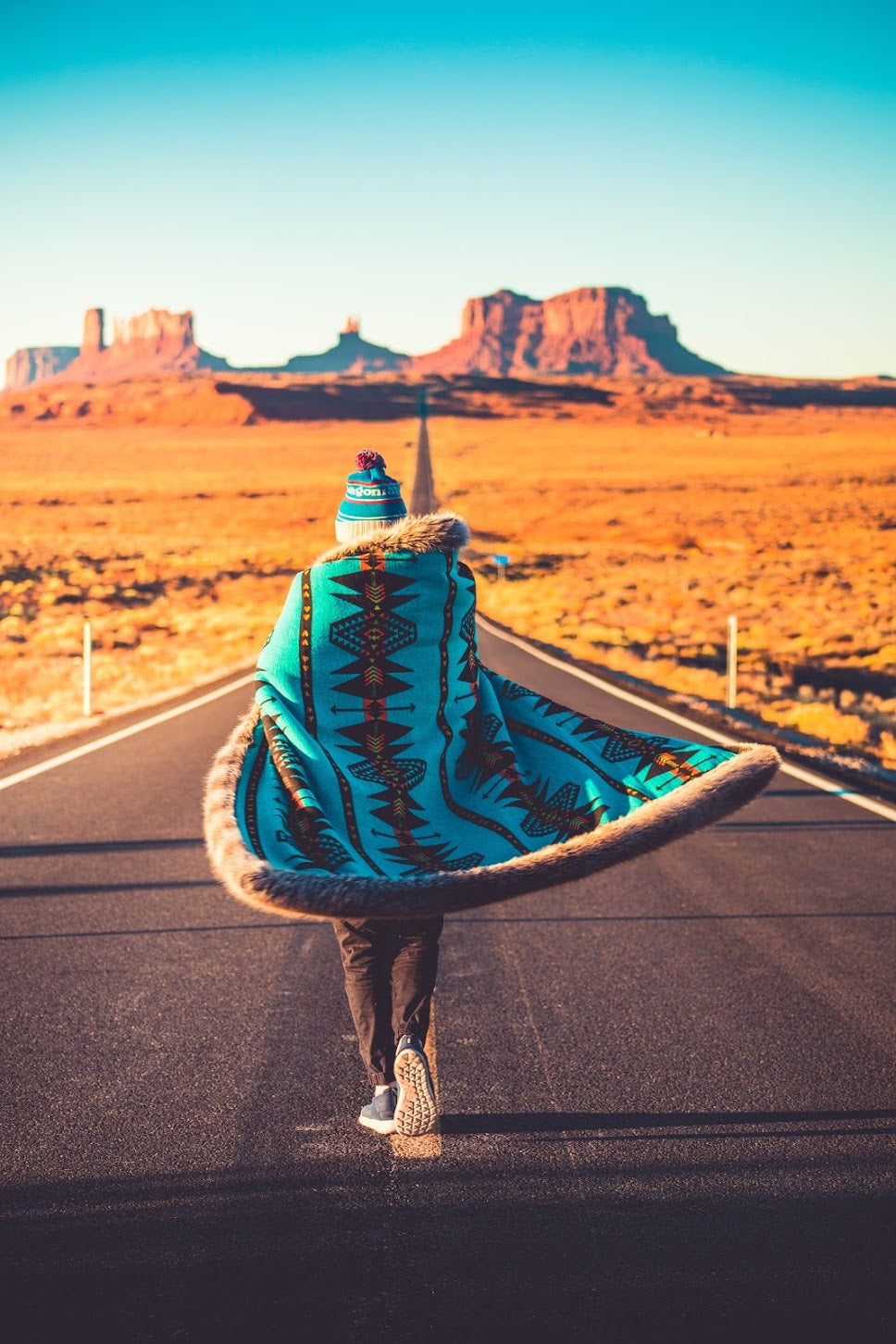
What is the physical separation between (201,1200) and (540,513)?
6995 centimetres

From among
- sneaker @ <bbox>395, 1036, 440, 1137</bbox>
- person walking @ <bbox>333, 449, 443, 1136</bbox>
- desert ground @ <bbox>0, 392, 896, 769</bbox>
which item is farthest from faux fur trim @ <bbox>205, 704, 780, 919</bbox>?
desert ground @ <bbox>0, 392, 896, 769</bbox>

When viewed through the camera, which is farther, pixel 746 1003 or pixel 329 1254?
pixel 746 1003

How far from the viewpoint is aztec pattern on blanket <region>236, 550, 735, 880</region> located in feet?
11.7

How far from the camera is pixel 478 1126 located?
13.1ft

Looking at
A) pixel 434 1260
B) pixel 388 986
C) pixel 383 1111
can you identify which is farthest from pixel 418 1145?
pixel 434 1260

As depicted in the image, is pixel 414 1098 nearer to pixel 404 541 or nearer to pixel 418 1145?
pixel 418 1145

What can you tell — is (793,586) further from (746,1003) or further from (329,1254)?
(329,1254)

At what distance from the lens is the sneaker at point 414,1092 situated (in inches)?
149

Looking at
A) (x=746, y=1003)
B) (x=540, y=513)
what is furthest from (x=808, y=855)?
(x=540, y=513)

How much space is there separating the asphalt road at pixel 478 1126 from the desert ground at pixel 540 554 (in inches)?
284

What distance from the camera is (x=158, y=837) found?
814cm

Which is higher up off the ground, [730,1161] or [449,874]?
[449,874]

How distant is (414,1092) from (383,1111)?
204 millimetres

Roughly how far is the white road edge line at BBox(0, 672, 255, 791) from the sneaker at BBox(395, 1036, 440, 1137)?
6.41 metres
